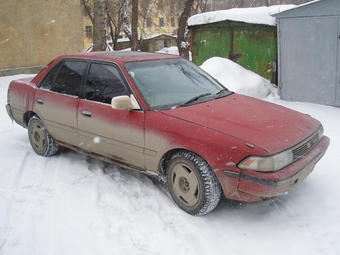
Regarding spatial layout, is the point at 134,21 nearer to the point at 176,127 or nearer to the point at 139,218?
the point at 176,127

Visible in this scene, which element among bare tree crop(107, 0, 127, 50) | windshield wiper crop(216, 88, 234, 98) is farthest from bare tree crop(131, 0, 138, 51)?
windshield wiper crop(216, 88, 234, 98)

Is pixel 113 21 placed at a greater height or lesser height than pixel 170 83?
greater

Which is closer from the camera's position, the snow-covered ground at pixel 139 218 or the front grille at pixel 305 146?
the snow-covered ground at pixel 139 218

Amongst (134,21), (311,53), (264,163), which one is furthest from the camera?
(134,21)

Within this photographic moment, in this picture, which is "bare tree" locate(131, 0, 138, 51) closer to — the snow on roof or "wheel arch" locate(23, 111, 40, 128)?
the snow on roof

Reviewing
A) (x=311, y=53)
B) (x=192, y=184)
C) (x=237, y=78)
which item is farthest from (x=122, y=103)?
(x=311, y=53)

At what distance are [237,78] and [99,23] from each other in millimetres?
5674

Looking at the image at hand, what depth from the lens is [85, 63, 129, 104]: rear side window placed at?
3.88 m

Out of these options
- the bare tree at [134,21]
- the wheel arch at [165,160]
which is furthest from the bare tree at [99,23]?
the wheel arch at [165,160]

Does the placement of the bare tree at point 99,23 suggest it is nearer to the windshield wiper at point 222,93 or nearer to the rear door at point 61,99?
the rear door at point 61,99

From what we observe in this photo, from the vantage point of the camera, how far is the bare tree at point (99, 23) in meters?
11.1

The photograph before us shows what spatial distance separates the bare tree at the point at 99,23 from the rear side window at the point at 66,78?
7.03 meters

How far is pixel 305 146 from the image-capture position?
3271mm

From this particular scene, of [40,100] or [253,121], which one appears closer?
[253,121]
